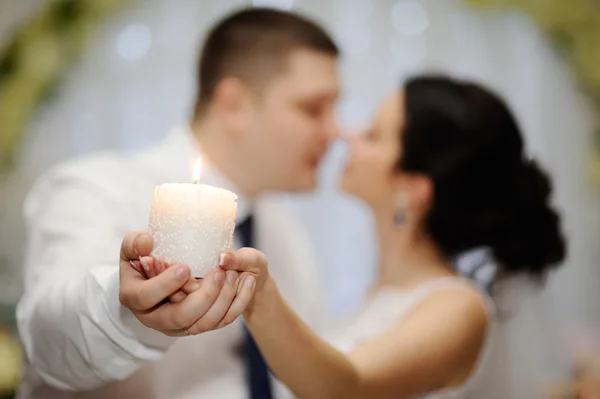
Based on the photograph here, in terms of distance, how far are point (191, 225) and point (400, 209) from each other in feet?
2.27

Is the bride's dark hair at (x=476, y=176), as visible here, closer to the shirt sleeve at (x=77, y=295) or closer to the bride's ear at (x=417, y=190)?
the bride's ear at (x=417, y=190)

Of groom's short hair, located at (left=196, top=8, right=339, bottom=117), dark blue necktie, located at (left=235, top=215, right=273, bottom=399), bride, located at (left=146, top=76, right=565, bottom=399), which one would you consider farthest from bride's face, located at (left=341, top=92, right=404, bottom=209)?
dark blue necktie, located at (left=235, top=215, right=273, bottom=399)

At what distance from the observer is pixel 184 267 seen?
538 mm

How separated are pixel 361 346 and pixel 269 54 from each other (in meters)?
0.54

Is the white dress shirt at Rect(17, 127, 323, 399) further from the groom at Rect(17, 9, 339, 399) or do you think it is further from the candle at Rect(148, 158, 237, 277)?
the candle at Rect(148, 158, 237, 277)

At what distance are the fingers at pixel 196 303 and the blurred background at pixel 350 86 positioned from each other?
67cm

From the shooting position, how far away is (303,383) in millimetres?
751

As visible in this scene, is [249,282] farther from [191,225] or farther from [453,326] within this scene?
[453,326]

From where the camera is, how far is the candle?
21.5 inches

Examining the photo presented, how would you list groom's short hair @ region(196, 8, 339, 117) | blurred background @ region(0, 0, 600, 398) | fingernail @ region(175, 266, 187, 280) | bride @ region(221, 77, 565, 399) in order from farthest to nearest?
blurred background @ region(0, 0, 600, 398) < groom's short hair @ region(196, 8, 339, 117) < bride @ region(221, 77, 565, 399) < fingernail @ region(175, 266, 187, 280)

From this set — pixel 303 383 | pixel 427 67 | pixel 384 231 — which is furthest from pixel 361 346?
pixel 427 67

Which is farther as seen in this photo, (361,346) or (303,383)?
(361,346)

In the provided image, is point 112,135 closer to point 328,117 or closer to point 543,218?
point 328,117

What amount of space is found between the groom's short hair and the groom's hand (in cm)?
62
